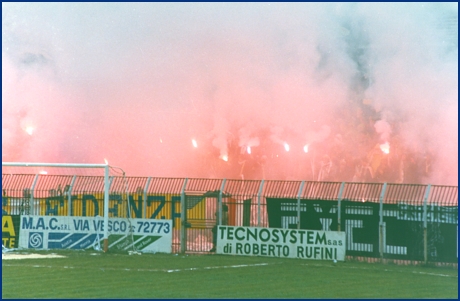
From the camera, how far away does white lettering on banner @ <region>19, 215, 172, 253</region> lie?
22.9 meters

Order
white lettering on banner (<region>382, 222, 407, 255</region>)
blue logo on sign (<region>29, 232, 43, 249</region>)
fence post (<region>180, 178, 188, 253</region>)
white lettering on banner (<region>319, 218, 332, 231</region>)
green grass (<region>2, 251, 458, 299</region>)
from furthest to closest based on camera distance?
blue logo on sign (<region>29, 232, 43, 249</region>), fence post (<region>180, 178, 188, 253</region>), white lettering on banner (<region>319, 218, 332, 231</region>), white lettering on banner (<region>382, 222, 407, 255</region>), green grass (<region>2, 251, 458, 299</region>)

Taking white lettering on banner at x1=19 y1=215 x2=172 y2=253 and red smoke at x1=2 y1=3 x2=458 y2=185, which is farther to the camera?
red smoke at x1=2 y1=3 x2=458 y2=185

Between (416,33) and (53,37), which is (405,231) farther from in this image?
(53,37)

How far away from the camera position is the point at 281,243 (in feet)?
70.5

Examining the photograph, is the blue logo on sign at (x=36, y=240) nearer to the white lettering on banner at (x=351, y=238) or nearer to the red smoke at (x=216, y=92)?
the white lettering on banner at (x=351, y=238)

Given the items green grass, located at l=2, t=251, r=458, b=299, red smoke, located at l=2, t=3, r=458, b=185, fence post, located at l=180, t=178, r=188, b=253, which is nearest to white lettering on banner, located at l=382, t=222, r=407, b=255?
green grass, located at l=2, t=251, r=458, b=299

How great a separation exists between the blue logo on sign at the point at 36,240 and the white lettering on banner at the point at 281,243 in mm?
5605

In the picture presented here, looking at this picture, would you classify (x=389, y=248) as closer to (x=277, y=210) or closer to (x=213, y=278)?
(x=277, y=210)

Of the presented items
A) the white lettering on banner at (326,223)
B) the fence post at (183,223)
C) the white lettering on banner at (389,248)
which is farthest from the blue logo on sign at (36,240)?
the white lettering on banner at (389,248)

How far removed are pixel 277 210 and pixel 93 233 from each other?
5.71 m

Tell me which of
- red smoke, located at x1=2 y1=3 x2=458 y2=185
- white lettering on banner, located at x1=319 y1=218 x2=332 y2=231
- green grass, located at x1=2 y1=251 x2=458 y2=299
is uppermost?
red smoke, located at x1=2 y1=3 x2=458 y2=185

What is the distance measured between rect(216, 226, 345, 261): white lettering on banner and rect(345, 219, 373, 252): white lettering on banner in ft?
1.92

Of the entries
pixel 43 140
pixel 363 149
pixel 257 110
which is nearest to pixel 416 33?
pixel 363 149

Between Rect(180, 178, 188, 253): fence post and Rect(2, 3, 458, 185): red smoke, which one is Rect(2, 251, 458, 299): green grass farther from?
Rect(2, 3, 458, 185): red smoke
